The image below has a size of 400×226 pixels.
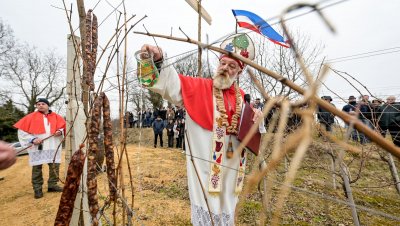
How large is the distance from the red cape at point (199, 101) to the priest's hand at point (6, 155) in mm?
1197

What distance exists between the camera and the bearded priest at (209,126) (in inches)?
77.4

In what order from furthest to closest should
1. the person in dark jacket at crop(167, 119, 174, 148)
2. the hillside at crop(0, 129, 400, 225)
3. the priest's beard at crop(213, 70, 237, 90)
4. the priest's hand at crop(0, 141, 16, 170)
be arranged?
the person in dark jacket at crop(167, 119, 174, 148) < the hillside at crop(0, 129, 400, 225) < the priest's beard at crop(213, 70, 237, 90) < the priest's hand at crop(0, 141, 16, 170)

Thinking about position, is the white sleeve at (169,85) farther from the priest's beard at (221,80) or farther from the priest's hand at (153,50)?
the priest's beard at (221,80)

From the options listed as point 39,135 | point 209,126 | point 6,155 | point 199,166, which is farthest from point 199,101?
point 39,135

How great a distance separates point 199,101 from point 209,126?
219mm

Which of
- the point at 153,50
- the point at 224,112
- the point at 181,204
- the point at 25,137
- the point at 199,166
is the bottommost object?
the point at 181,204

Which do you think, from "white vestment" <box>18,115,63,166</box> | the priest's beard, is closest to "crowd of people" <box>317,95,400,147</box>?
the priest's beard

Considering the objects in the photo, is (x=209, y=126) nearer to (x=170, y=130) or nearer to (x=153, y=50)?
(x=153, y=50)

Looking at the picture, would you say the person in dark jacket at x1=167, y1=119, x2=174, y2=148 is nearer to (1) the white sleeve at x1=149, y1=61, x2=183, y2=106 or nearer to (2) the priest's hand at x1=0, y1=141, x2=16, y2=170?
(1) the white sleeve at x1=149, y1=61, x2=183, y2=106

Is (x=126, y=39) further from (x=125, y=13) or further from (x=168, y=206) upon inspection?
(x=168, y=206)

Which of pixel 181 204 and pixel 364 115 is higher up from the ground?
pixel 364 115

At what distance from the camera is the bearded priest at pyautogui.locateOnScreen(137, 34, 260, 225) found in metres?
1.97

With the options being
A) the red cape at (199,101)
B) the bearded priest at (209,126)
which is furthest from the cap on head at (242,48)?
the red cape at (199,101)

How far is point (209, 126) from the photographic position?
2082 millimetres
